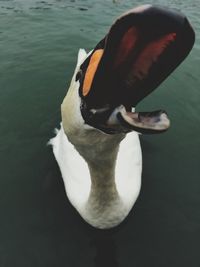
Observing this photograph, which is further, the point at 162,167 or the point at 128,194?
the point at 162,167

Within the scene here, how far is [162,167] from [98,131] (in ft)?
12.4

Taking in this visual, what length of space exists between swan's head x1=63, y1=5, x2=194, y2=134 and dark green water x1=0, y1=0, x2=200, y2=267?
292 cm

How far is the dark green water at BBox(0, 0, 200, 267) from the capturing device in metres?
5.03

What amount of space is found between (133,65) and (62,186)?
402 centimetres

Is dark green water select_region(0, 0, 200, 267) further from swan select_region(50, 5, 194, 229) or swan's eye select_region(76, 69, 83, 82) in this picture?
swan's eye select_region(76, 69, 83, 82)

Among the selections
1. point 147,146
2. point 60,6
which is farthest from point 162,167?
point 60,6

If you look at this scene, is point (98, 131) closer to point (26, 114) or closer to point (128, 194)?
point (128, 194)

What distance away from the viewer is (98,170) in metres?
3.82

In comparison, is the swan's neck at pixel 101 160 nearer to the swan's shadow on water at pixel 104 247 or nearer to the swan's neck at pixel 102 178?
the swan's neck at pixel 102 178

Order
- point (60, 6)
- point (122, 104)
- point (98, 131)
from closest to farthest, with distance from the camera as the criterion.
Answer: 1. point (122, 104)
2. point (98, 131)
3. point (60, 6)

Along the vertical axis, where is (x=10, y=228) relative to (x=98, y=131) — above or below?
below

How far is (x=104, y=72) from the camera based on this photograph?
2.29 meters

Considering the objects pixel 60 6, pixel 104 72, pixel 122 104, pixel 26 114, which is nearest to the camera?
pixel 104 72

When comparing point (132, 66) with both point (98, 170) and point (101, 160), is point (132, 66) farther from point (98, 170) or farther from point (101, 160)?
point (98, 170)
